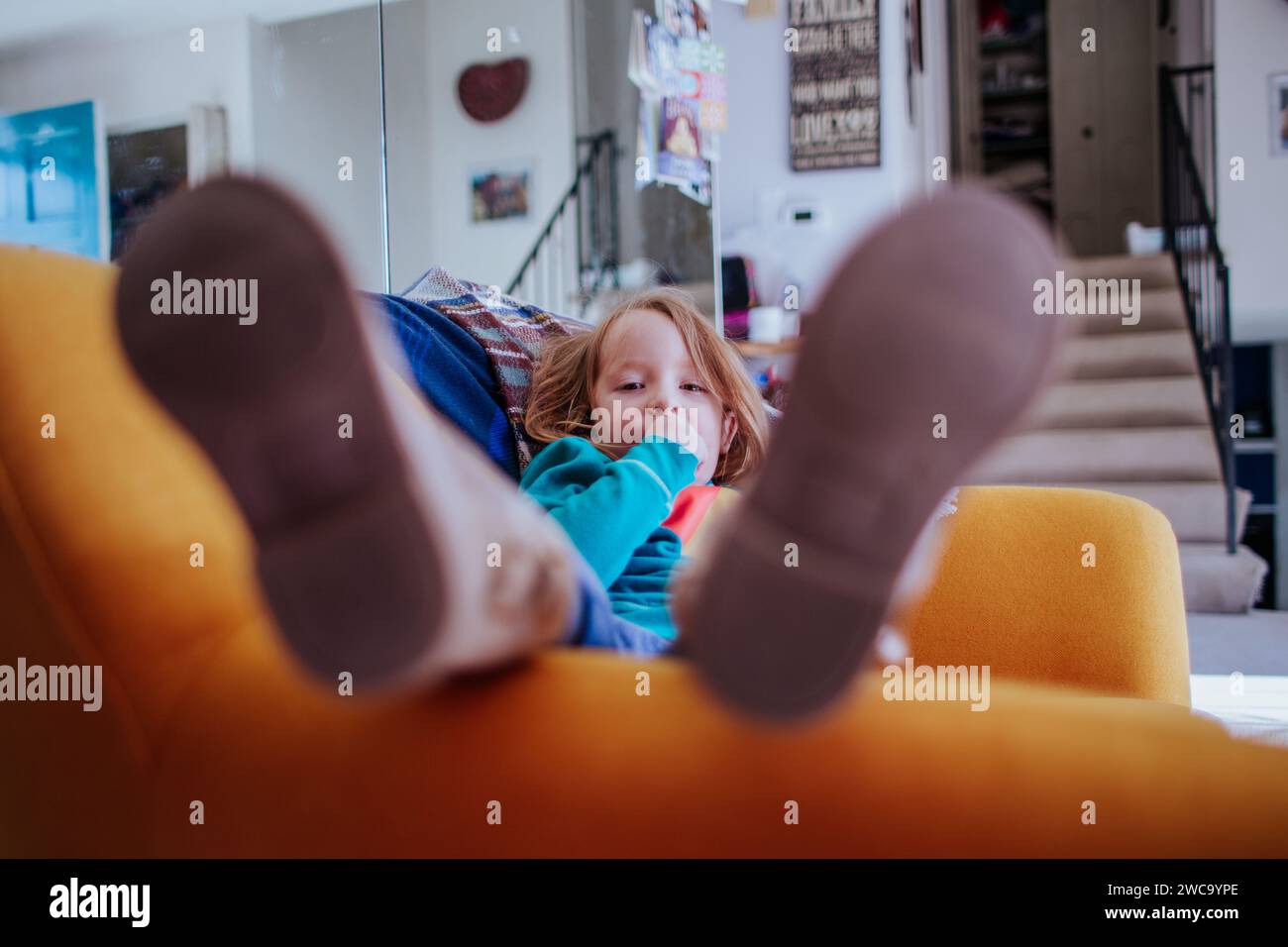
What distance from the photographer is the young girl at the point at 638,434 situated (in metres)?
0.90

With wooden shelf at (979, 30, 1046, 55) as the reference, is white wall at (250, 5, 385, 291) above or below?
below

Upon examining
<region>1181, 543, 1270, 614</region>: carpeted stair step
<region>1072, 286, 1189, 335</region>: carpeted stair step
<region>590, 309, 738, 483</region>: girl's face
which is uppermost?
<region>1072, 286, 1189, 335</region>: carpeted stair step

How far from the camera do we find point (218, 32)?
121 inches

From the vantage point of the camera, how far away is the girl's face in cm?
115

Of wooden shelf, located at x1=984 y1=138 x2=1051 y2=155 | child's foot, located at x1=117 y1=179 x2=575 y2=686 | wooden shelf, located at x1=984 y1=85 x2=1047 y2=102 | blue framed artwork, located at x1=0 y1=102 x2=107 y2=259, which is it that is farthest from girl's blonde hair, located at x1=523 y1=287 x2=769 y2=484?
wooden shelf, located at x1=984 y1=85 x2=1047 y2=102

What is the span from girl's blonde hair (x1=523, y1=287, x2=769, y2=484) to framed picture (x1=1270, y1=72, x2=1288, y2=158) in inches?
190

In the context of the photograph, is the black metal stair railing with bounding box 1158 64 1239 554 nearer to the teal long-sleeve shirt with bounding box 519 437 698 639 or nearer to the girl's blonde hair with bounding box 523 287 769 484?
the girl's blonde hair with bounding box 523 287 769 484

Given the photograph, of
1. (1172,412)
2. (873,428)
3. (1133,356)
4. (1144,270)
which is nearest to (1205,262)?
(1144,270)

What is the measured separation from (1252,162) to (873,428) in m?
5.55

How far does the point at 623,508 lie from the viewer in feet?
2.92

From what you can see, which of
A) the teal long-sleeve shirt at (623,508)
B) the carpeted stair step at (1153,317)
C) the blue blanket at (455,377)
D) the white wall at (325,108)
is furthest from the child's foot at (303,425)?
the carpeted stair step at (1153,317)

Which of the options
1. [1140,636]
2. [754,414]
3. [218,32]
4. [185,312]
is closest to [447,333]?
[754,414]

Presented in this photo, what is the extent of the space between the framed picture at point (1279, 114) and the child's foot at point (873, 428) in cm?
550
